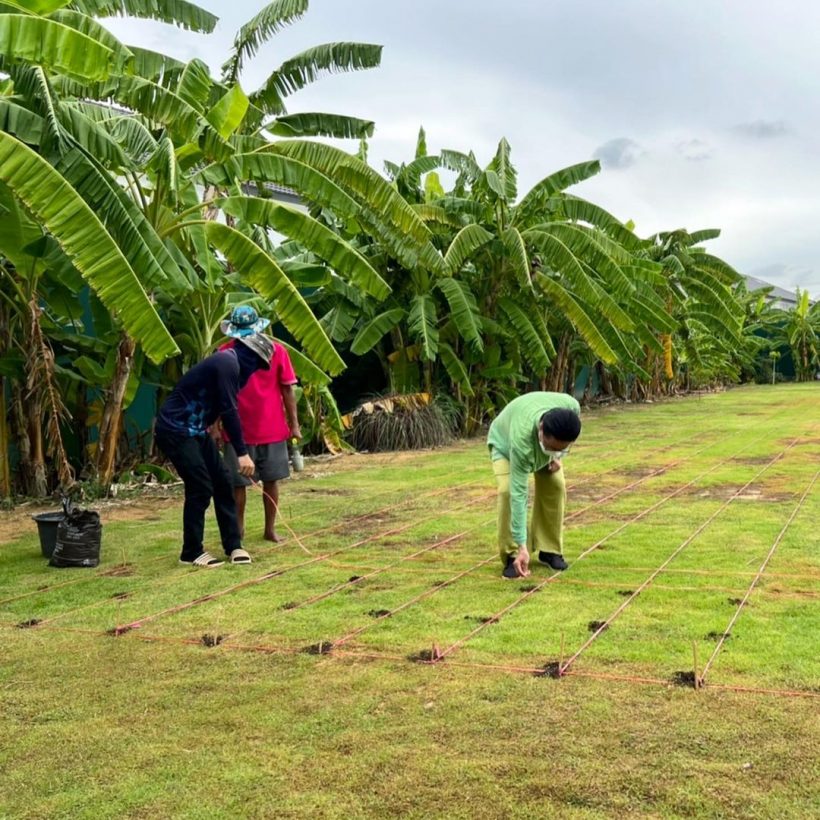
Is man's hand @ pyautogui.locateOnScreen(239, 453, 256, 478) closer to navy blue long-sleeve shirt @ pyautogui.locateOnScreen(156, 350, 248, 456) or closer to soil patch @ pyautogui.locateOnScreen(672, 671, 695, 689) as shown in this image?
navy blue long-sleeve shirt @ pyautogui.locateOnScreen(156, 350, 248, 456)

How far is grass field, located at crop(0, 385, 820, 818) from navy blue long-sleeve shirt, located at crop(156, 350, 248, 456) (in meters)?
0.84

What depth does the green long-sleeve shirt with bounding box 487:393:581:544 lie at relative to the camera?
4457mm

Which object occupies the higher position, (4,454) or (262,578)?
(4,454)

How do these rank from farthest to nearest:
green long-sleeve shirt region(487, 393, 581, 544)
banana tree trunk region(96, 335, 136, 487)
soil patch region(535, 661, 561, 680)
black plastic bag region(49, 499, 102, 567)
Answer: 1. banana tree trunk region(96, 335, 136, 487)
2. black plastic bag region(49, 499, 102, 567)
3. green long-sleeve shirt region(487, 393, 581, 544)
4. soil patch region(535, 661, 561, 680)

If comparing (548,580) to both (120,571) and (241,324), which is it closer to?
(241,324)

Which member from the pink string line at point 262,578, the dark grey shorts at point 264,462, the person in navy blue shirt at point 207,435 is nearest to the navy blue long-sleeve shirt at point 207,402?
the person in navy blue shirt at point 207,435

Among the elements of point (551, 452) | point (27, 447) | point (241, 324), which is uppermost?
point (241, 324)

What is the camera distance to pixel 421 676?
3.28m

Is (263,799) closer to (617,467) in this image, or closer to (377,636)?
(377,636)

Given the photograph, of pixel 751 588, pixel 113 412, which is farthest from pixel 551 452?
pixel 113 412

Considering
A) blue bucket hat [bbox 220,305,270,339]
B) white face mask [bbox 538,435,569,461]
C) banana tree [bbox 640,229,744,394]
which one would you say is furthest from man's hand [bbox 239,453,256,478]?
banana tree [bbox 640,229,744,394]

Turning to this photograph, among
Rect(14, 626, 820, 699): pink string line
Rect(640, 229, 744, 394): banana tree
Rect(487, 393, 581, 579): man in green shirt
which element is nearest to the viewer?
Rect(14, 626, 820, 699): pink string line

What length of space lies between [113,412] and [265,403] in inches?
102

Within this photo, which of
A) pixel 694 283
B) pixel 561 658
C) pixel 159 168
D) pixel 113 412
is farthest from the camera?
pixel 694 283
